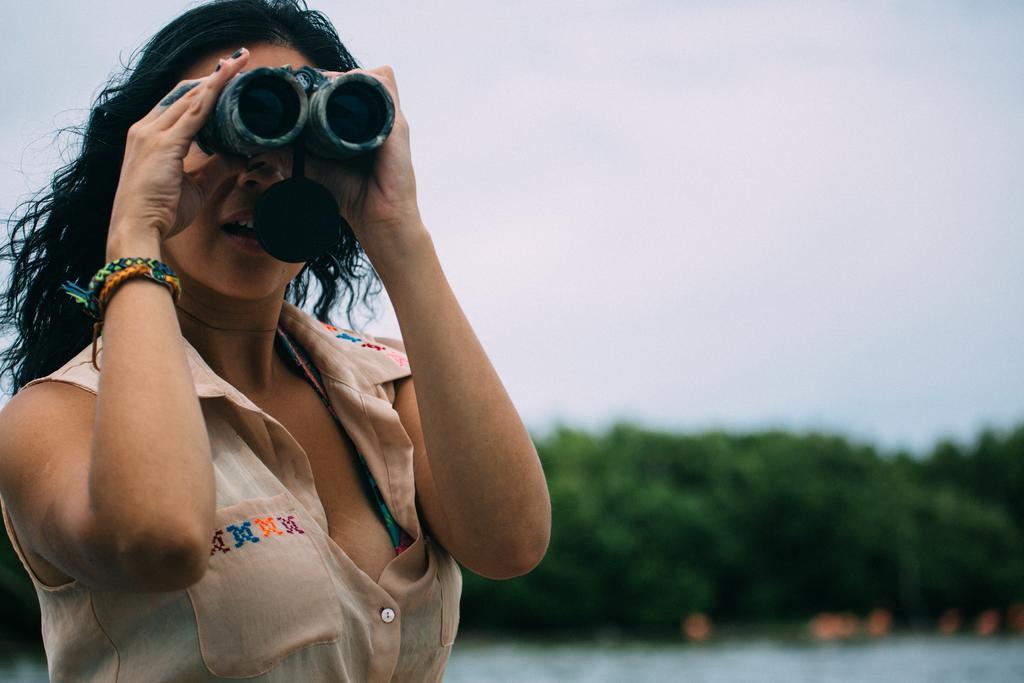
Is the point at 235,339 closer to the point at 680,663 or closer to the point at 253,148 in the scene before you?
the point at 253,148

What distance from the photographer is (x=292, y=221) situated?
1816mm

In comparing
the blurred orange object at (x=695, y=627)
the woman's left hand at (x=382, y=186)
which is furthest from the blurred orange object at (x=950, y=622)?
the woman's left hand at (x=382, y=186)

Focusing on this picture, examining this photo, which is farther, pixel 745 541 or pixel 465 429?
pixel 745 541

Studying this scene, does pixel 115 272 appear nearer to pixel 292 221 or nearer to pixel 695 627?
pixel 292 221

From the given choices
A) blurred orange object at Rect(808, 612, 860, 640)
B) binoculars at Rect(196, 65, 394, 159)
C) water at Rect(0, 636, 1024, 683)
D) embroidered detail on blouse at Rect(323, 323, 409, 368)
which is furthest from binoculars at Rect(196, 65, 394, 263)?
blurred orange object at Rect(808, 612, 860, 640)

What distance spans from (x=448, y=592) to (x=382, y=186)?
73 centimetres

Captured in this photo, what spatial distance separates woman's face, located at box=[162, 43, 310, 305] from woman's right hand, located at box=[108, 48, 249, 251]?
14 millimetres

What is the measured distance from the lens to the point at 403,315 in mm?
1903

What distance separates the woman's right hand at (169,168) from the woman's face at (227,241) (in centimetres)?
1

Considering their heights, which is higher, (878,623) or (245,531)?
(245,531)

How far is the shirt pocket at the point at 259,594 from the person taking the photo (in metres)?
1.61

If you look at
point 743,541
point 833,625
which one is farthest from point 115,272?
point 743,541

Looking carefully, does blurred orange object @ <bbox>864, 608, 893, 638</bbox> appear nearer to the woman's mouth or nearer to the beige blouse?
the beige blouse

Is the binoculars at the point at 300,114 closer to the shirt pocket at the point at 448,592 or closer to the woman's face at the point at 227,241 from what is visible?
the woman's face at the point at 227,241
